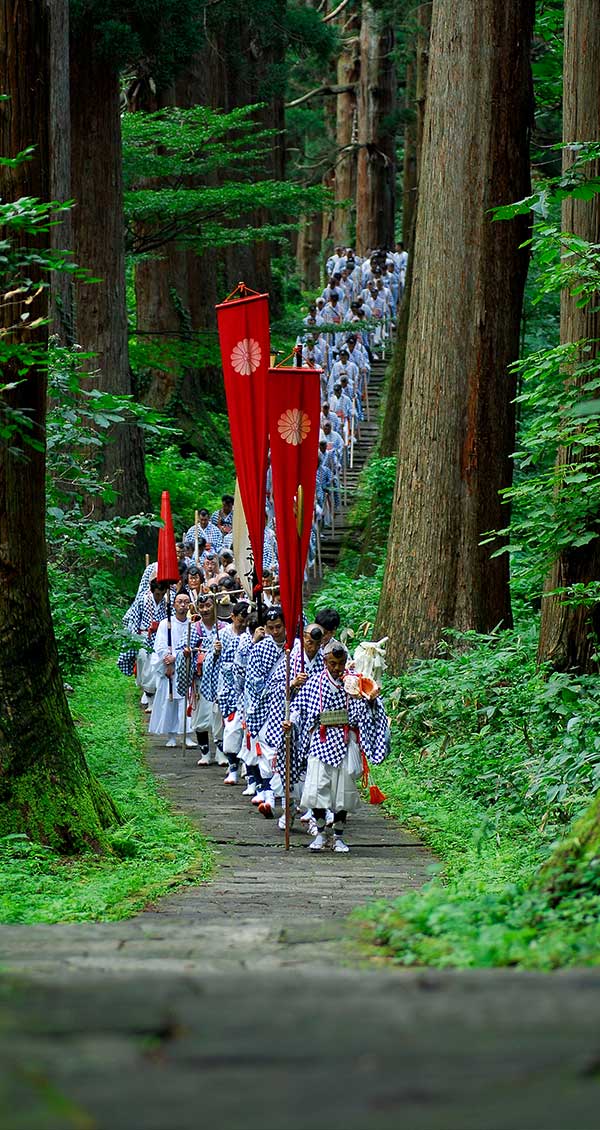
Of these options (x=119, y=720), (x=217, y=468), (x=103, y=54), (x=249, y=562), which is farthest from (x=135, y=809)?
(x=217, y=468)

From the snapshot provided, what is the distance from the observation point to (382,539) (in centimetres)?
2356

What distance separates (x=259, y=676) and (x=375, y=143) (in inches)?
1102

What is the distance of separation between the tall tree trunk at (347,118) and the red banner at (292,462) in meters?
32.3

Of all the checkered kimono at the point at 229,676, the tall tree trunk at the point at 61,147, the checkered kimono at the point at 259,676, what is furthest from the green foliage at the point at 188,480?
the checkered kimono at the point at 259,676

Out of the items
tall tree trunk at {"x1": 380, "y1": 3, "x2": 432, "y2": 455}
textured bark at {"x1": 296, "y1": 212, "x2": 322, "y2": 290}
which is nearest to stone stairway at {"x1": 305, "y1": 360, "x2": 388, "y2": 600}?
tall tree trunk at {"x1": 380, "y1": 3, "x2": 432, "y2": 455}

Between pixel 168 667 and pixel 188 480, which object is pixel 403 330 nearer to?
pixel 188 480

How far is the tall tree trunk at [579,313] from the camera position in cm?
1084

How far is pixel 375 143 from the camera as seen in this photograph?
3772 centimetres

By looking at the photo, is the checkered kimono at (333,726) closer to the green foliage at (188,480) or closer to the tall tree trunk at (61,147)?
the tall tree trunk at (61,147)

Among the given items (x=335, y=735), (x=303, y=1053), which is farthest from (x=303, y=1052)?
(x=335, y=735)

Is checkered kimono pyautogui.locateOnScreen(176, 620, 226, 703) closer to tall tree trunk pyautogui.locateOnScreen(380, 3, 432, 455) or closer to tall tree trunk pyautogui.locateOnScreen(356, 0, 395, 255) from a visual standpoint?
tall tree trunk pyautogui.locateOnScreen(380, 3, 432, 455)

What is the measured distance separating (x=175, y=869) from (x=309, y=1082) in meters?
6.60

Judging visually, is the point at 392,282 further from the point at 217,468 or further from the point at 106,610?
the point at 106,610

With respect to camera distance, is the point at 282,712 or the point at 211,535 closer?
the point at 282,712
